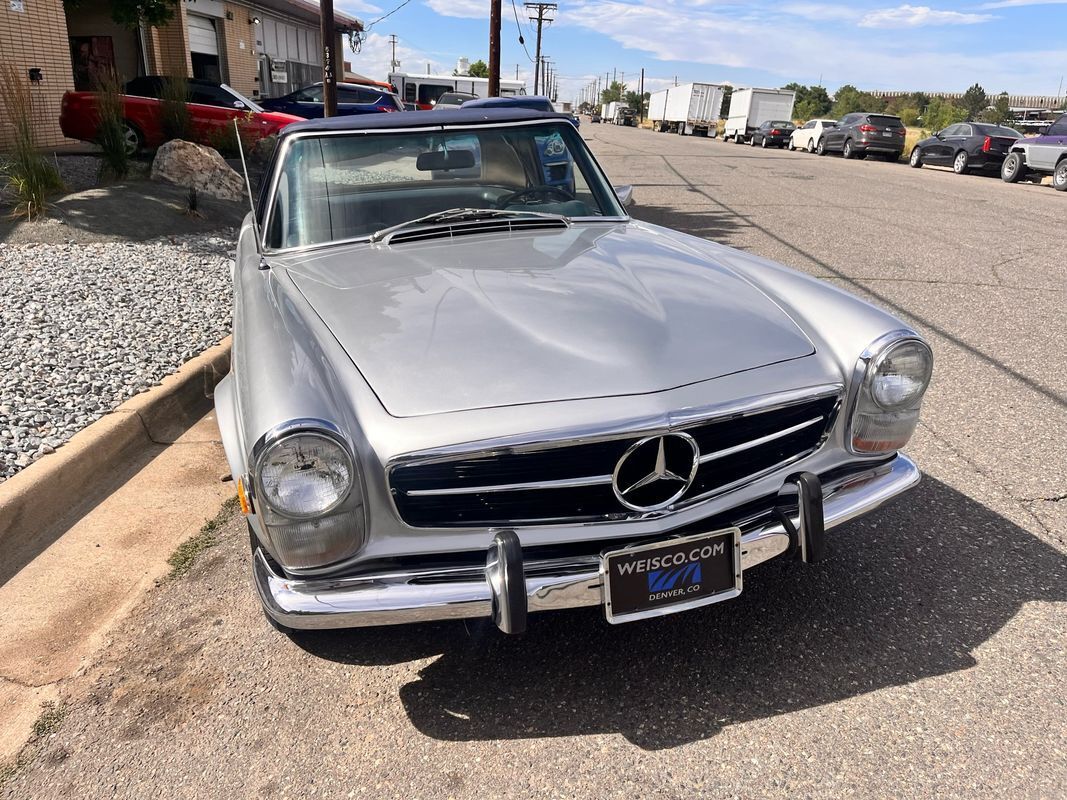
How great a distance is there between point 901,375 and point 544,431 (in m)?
1.20

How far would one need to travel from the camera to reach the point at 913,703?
2.22 m

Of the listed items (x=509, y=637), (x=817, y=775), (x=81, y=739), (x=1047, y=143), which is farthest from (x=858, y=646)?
(x=1047, y=143)

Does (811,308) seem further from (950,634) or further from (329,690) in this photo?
(329,690)

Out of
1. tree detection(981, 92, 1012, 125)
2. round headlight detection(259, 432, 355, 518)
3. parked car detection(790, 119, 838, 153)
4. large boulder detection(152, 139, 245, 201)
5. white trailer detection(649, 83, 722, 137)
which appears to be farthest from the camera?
tree detection(981, 92, 1012, 125)

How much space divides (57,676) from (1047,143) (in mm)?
20393

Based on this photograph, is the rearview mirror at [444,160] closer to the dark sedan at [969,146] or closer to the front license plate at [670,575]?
the front license plate at [670,575]

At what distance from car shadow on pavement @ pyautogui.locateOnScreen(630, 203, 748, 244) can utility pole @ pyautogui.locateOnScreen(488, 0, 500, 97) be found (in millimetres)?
13549

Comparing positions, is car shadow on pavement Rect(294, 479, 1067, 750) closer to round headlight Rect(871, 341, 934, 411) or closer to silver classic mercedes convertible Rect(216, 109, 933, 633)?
silver classic mercedes convertible Rect(216, 109, 933, 633)

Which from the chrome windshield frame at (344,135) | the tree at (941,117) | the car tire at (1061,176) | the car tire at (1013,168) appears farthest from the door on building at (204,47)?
the tree at (941,117)

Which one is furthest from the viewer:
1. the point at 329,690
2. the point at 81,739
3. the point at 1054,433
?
the point at 1054,433

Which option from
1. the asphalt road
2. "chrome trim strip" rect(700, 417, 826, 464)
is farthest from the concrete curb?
"chrome trim strip" rect(700, 417, 826, 464)

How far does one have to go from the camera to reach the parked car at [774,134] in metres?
33.0

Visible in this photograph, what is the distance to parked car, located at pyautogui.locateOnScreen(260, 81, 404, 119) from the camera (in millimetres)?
17438

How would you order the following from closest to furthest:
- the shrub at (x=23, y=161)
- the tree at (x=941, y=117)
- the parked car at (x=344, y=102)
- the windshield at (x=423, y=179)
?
1. the windshield at (x=423, y=179)
2. the shrub at (x=23, y=161)
3. the parked car at (x=344, y=102)
4. the tree at (x=941, y=117)
